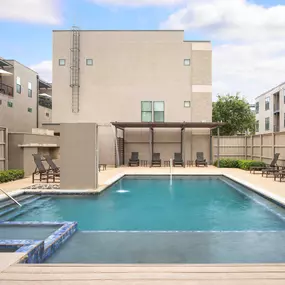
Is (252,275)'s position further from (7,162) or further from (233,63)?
(233,63)

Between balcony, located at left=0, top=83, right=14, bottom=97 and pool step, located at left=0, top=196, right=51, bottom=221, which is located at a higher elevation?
balcony, located at left=0, top=83, right=14, bottom=97

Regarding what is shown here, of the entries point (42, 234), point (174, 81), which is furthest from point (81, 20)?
point (42, 234)

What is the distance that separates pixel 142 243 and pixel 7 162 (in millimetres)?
9897

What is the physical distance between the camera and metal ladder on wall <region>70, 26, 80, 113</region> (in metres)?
23.6

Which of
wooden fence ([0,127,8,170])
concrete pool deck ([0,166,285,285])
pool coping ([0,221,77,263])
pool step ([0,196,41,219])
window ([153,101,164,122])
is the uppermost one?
window ([153,101,164,122])

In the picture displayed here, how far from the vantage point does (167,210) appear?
8.47 meters

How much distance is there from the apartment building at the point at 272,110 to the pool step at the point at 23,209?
32.7 m

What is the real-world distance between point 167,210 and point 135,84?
16.4m

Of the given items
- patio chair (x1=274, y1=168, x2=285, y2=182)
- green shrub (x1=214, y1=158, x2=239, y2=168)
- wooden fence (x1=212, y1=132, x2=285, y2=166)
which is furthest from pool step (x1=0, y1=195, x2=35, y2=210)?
green shrub (x1=214, y1=158, x2=239, y2=168)

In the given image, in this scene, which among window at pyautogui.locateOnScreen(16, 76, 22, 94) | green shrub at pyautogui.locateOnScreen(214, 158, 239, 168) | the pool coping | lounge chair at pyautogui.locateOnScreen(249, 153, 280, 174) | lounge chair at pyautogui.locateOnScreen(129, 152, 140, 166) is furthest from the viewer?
window at pyautogui.locateOnScreen(16, 76, 22, 94)

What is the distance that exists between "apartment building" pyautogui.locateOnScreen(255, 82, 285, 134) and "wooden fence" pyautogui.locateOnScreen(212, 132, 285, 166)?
17.2 metres

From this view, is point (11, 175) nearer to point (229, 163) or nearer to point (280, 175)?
point (280, 175)

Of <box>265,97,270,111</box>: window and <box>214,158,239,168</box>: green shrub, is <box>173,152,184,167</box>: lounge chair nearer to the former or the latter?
<box>214,158,239,168</box>: green shrub

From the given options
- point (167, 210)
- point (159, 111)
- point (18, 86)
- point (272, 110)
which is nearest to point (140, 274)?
point (167, 210)
